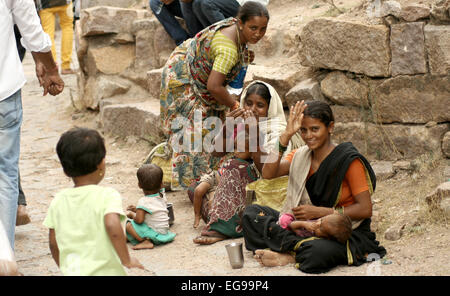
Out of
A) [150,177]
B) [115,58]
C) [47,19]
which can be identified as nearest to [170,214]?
[150,177]

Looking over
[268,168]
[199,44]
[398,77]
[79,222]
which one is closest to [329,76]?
[398,77]

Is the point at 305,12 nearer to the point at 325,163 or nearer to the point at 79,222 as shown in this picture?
the point at 325,163

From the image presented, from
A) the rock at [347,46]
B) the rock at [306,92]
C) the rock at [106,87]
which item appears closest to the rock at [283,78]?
the rock at [306,92]

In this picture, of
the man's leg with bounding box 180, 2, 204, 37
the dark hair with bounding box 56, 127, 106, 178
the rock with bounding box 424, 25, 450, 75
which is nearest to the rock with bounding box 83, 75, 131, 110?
the man's leg with bounding box 180, 2, 204, 37

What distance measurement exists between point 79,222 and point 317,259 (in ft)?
4.80

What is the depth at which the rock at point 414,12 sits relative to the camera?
5016 millimetres

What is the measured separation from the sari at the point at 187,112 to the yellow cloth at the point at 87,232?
2498 millimetres

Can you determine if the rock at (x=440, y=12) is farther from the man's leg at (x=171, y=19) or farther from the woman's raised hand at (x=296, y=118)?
the man's leg at (x=171, y=19)

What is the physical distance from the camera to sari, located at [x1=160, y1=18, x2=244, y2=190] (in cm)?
528

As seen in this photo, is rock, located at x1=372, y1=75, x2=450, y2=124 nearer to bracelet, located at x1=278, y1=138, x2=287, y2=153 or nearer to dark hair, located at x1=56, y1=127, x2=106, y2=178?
bracelet, located at x1=278, y1=138, x2=287, y2=153

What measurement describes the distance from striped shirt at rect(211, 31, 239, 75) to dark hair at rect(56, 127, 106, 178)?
2.03 meters

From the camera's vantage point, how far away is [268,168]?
164 inches

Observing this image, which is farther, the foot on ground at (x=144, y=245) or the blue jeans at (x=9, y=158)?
the foot on ground at (x=144, y=245)

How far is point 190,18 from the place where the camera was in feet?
Result: 22.0
